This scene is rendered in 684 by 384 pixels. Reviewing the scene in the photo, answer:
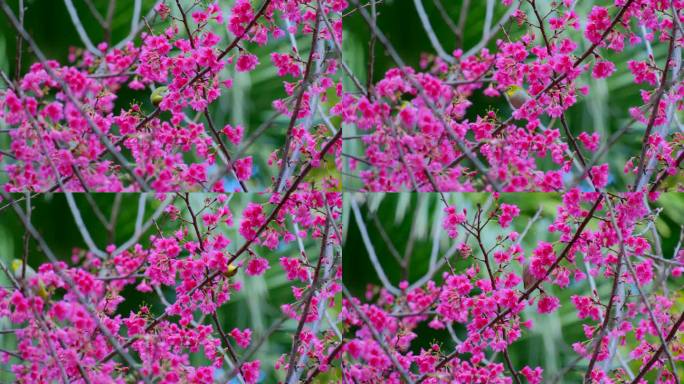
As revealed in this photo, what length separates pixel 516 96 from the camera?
2779 millimetres

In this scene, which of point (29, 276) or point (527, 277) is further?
point (527, 277)

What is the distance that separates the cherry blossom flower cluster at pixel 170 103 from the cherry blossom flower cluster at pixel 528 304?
601mm

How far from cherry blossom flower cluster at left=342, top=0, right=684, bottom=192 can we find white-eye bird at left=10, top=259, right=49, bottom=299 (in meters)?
1.11

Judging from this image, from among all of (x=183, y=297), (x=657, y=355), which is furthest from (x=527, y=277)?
(x=183, y=297)

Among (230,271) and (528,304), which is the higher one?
(230,271)

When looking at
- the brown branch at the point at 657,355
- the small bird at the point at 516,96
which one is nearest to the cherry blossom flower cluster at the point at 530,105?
the small bird at the point at 516,96

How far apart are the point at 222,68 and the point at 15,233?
87cm

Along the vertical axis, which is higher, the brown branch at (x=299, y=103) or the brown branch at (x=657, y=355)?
the brown branch at (x=299, y=103)

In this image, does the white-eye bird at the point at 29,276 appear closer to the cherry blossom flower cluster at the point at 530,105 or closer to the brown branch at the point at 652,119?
the cherry blossom flower cluster at the point at 530,105

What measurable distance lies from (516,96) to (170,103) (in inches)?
45.0

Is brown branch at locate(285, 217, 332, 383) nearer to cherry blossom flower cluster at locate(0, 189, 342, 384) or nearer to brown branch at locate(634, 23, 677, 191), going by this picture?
cherry blossom flower cluster at locate(0, 189, 342, 384)

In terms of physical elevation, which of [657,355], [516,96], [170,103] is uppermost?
[170,103]

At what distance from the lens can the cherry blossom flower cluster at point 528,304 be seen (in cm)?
276

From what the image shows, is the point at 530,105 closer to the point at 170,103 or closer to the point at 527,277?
the point at 527,277
